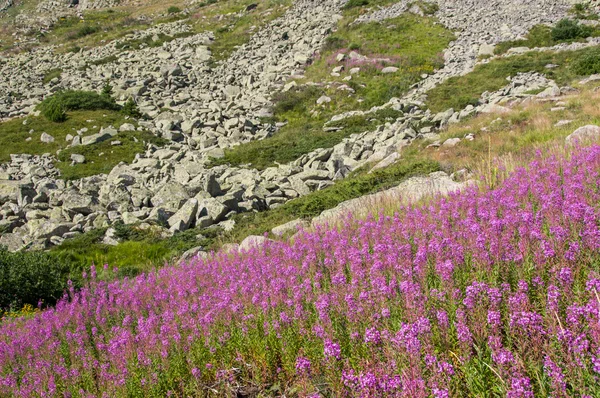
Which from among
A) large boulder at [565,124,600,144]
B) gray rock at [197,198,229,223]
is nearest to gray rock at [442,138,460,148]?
large boulder at [565,124,600,144]

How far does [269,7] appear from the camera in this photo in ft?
201

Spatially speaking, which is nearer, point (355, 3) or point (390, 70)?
point (390, 70)

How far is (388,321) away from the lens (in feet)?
11.5

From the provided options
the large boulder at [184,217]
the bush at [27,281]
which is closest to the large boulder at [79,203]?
the large boulder at [184,217]

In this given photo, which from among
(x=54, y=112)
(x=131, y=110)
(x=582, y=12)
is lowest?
(x=582, y=12)

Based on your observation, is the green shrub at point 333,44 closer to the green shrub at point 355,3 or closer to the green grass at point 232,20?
the green shrub at point 355,3

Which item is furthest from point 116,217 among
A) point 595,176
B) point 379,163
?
point 595,176

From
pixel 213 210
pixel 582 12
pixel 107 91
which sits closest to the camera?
pixel 213 210

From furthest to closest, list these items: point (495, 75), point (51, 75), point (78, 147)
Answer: point (51, 75)
point (495, 75)
point (78, 147)

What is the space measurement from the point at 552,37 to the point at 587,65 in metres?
10.5

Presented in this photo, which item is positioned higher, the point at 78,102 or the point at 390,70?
the point at 78,102

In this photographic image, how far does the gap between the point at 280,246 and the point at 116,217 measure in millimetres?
12272

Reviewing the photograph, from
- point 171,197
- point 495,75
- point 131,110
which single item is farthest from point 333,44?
point 171,197

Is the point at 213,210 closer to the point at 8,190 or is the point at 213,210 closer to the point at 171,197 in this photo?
the point at 171,197
